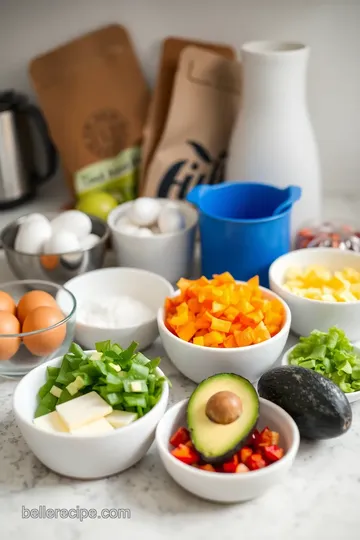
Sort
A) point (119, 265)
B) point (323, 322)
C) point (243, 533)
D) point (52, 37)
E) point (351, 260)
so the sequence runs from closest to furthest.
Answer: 1. point (243, 533)
2. point (323, 322)
3. point (351, 260)
4. point (119, 265)
5. point (52, 37)

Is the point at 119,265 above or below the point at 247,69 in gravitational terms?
below

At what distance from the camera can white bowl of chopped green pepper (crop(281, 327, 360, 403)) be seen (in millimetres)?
943

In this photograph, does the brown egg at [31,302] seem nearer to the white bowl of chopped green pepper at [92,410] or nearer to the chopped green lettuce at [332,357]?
the white bowl of chopped green pepper at [92,410]

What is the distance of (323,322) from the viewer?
1059mm

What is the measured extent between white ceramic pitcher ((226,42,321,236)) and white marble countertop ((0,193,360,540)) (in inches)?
21.1

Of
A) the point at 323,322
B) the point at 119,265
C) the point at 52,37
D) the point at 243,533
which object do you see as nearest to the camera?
the point at 243,533

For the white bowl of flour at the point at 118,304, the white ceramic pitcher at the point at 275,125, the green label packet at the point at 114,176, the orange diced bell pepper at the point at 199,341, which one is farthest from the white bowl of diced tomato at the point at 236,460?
the green label packet at the point at 114,176

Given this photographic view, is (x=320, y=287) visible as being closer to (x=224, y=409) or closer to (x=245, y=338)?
(x=245, y=338)

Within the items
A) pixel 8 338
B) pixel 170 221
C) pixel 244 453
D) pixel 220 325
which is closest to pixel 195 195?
pixel 170 221

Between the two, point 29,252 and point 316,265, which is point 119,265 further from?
point 316,265

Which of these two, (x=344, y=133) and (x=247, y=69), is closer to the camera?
(x=247, y=69)

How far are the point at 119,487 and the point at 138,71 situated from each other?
35.2 inches

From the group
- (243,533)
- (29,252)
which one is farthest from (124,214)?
(243,533)

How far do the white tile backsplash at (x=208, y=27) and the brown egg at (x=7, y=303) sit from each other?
60cm
